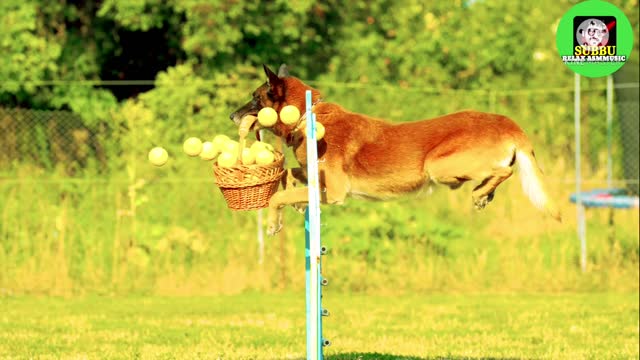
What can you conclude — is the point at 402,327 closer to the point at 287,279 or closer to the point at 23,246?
→ the point at 287,279

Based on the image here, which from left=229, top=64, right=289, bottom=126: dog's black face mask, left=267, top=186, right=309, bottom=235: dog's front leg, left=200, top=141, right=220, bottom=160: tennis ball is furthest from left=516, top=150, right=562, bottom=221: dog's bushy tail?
left=200, top=141, right=220, bottom=160: tennis ball

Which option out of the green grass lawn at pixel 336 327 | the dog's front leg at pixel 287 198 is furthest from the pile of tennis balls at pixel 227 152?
the green grass lawn at pixel 336 327

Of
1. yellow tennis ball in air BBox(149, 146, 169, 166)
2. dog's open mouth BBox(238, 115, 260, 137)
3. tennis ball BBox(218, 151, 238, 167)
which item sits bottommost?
tennis ball BBox(218, 151, 238, 167)

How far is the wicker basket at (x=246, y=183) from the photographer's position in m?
8.12

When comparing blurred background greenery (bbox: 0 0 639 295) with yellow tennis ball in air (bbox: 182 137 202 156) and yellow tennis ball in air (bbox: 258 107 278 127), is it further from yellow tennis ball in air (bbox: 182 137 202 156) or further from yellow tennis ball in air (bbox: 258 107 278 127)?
yellow tennis ball in air (bbox: 258 107 278 127)

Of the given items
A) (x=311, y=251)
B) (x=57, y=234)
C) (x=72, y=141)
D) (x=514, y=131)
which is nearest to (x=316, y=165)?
(x=311, y=251)

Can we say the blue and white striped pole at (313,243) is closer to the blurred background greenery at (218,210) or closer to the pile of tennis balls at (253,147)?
the pile of tennis balls at (253,147)

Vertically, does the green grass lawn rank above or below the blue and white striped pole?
below

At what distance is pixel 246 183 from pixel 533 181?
6.73 feet

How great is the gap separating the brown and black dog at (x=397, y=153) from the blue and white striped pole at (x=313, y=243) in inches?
15.0

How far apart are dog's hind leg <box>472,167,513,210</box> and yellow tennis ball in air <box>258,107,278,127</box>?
5.10 feet

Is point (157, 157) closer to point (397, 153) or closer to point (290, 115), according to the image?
point (290, 115)

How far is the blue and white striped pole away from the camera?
782cm

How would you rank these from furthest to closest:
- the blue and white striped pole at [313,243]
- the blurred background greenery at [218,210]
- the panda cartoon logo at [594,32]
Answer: the blurred background greenery at [218,210]
the panda cartoon logo at [594,32]
the blue and white striped pole at [313,243]
